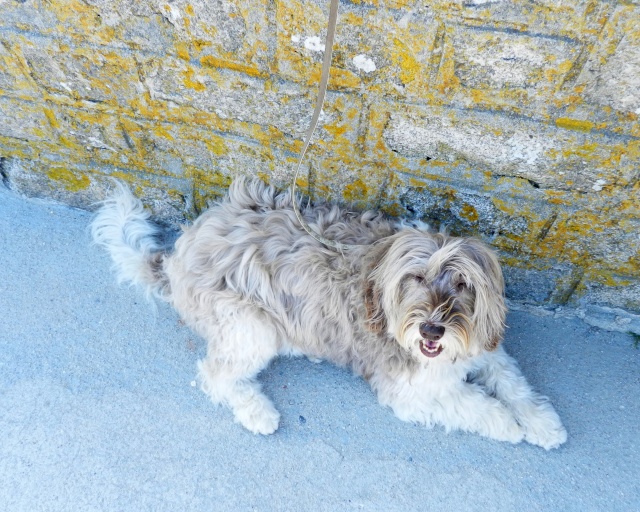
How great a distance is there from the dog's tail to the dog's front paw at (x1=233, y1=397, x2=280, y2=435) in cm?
85

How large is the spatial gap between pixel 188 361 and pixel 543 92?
246 cm

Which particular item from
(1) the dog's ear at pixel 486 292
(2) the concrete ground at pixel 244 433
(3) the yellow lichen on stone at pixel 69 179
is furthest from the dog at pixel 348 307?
(3) the yellow lichen on stone at pixel 69 179

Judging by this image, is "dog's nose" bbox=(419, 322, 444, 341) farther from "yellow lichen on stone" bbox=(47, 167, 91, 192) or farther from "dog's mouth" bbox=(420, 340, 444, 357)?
"yellow lichen on stone" bbox=(47, 167, 91, 192)

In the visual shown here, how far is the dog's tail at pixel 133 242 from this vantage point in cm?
296

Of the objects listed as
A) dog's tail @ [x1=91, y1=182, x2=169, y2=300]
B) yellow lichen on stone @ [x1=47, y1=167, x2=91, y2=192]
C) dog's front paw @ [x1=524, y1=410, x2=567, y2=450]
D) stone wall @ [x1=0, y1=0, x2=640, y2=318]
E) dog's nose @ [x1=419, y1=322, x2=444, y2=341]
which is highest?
stone wall @ [x1=0, y1=0, x2=640, y2=318]

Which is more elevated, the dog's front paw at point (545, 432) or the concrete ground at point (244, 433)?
the dog's front paw at point (545, 432)

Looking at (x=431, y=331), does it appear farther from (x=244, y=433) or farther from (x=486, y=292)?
(x=244, y=433)

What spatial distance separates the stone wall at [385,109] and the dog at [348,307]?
350 millimetres

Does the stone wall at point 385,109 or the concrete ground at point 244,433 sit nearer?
the stone wall at point 385,109

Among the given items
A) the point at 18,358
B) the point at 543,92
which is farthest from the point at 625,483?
the point at 18,358

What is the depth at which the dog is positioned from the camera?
2172 mm

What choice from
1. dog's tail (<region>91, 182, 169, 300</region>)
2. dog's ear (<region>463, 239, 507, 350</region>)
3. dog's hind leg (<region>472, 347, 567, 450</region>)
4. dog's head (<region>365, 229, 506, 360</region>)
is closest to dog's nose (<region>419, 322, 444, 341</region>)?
dog's head (<region>365, 229, 506, 360</region>)

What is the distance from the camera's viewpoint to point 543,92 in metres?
2.15

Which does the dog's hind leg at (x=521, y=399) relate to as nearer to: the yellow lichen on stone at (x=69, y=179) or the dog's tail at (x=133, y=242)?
the dog's tail at (x=133, y=242)
